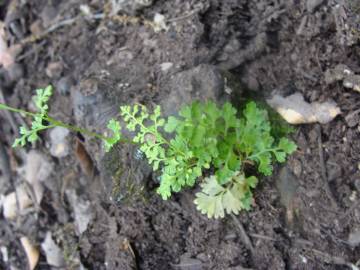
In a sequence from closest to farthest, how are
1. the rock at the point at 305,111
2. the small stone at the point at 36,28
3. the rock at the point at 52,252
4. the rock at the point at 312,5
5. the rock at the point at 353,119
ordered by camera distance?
1. the rock at the point at 353,119
2. the rock at the point at 305,111
3. the rock at the point at 312,5
4. the rock at the point at 52,252
5. the small stone at the point at 36,28

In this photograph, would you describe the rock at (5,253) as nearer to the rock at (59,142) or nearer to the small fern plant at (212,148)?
the rock at (59,142)

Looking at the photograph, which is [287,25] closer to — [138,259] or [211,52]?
[211,52]

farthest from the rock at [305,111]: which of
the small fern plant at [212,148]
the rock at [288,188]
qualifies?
the rock at [288,188]

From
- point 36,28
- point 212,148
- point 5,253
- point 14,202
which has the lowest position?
point 5,253

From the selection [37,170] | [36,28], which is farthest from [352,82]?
[36,28]

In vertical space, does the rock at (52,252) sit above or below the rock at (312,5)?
below

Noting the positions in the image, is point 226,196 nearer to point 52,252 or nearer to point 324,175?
point 324,175
